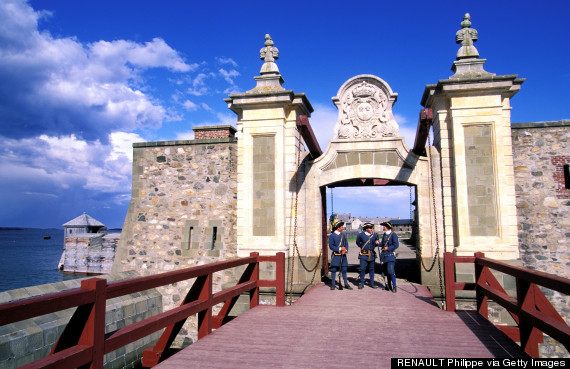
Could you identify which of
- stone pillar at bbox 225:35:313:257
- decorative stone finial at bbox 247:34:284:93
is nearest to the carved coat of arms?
stone pillar at bbox 225:35:313:257

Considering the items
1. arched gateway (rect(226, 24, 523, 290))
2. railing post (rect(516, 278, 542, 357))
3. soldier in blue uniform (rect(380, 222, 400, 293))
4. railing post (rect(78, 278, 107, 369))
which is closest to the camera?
railing post (rect(78, 278, 107, 369))

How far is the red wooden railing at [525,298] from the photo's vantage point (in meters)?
3.58

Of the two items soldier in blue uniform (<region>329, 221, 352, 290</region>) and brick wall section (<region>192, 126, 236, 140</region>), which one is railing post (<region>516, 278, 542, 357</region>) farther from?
brick wall section (<region>192, 126, 236, 140</region>)

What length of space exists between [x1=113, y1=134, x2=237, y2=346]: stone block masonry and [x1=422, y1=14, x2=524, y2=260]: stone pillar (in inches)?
202

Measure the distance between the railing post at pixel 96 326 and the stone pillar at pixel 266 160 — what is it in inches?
215

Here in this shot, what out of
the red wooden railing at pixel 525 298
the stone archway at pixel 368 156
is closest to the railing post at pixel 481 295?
the red wooden railing at pixel 525 298

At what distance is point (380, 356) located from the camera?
4191mm

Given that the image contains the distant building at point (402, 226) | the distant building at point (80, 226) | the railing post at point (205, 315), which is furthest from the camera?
the distant building at point (402, 226)

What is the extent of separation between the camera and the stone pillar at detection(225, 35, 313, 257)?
891 centimetres

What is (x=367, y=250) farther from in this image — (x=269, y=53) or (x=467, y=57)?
(x=269, y=53)

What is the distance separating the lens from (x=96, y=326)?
3.38 m

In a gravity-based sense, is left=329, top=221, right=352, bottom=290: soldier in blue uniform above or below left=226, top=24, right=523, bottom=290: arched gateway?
below

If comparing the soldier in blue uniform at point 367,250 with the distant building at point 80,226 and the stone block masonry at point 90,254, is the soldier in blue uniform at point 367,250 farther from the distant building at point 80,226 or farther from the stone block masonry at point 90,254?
the distant building at point 80,226

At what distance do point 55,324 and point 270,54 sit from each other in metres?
6.82
